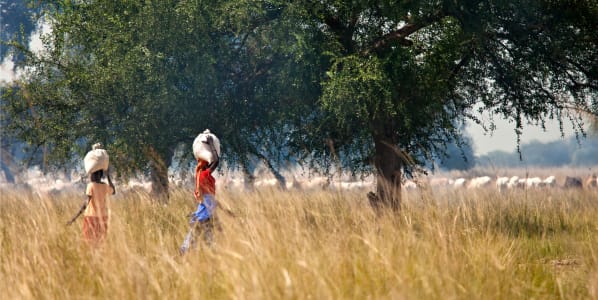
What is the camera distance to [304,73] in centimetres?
1488

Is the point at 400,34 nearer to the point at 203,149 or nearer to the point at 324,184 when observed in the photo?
the point at 324,184

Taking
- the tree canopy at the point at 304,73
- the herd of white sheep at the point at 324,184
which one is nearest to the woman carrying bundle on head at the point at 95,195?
the herd of white sheep at the point at 324,184

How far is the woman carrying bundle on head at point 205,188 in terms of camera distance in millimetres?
9227

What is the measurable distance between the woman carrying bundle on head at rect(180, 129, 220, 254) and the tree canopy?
418 centimetres

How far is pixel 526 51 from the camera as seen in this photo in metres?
15.1

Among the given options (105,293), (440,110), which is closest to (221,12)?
(440,110)

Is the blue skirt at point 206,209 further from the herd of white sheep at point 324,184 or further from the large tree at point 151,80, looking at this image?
the large tree at point 151,80

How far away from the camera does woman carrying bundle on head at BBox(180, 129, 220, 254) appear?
9.23 m

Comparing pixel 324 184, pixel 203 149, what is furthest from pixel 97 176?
pixel 324 184

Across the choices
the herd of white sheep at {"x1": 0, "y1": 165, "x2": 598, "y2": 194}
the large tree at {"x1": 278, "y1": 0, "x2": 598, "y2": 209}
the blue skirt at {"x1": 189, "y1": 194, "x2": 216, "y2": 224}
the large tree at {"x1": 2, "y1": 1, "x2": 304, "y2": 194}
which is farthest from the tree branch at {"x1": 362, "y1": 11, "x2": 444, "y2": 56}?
the blue skirt at {"x1": 189, "y1": 194, "x2": 216, "y2": 224}

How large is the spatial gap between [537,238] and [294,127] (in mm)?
6215

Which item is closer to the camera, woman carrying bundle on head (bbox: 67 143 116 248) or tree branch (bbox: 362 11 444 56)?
woman carrying bundle on head (bbox: 67 143 116 248)

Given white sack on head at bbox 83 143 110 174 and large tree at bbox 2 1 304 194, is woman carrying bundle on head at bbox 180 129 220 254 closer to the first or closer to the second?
white sack on head at bbox 83 143 110 174

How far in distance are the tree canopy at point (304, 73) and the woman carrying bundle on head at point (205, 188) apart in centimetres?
418
